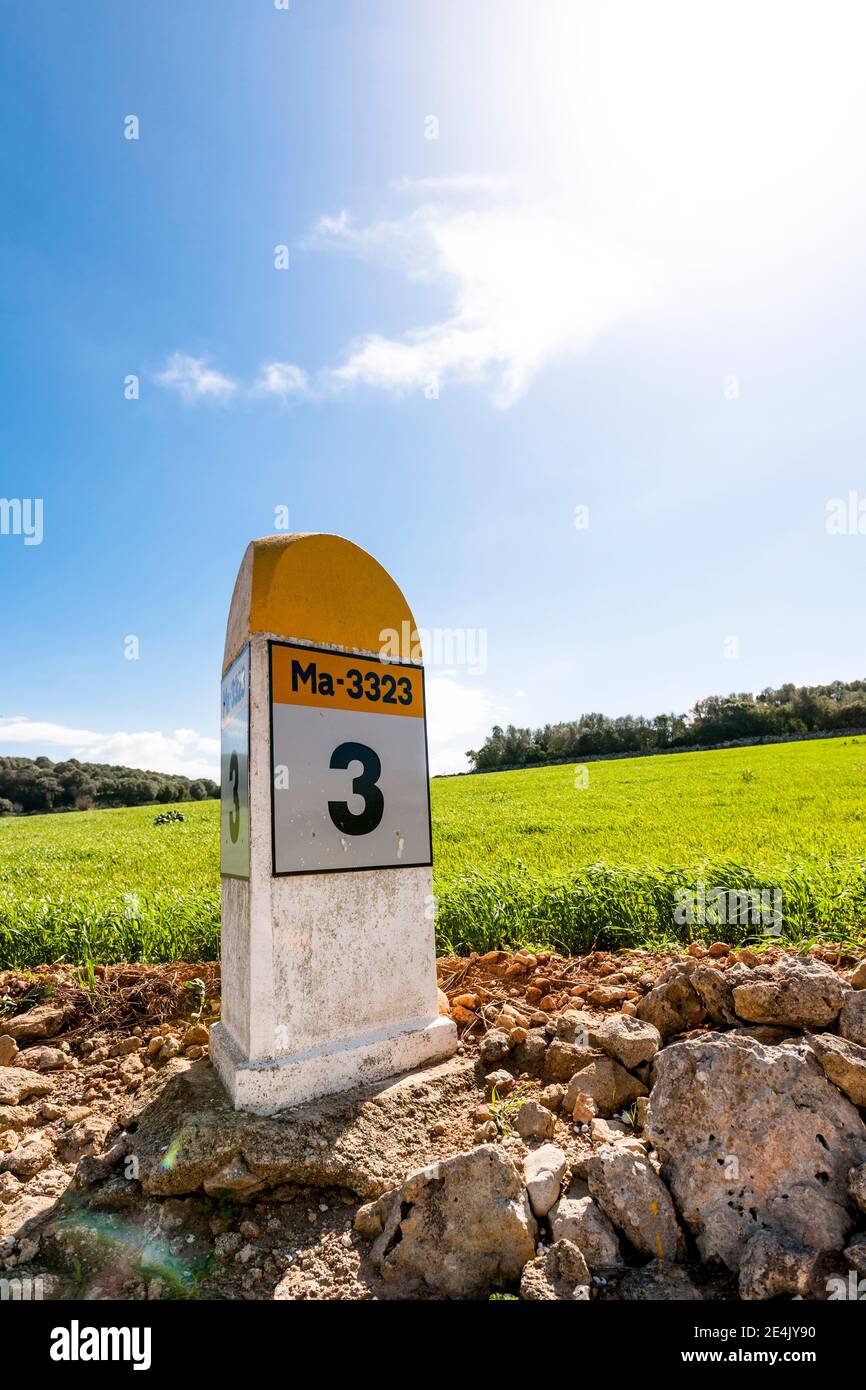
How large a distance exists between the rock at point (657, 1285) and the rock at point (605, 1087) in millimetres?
860

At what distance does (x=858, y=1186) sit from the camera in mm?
2582

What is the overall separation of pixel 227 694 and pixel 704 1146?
10.7 ft

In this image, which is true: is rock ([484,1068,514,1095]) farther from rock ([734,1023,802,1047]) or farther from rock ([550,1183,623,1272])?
rock ([734,1023,802,1047])

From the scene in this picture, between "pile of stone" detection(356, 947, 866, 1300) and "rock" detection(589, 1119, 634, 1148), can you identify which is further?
"rock" detection(589, 1119, 634, 1148)

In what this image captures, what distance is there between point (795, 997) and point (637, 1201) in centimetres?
131

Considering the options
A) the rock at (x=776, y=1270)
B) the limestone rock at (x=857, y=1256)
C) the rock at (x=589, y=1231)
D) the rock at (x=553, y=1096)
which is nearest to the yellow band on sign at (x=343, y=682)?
the rock at (x=553, y=1096)

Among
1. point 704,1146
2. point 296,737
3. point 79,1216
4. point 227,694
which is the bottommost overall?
point 79,1216

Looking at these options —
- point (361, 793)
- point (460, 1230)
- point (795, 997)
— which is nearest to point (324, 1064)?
point (460, 1230)

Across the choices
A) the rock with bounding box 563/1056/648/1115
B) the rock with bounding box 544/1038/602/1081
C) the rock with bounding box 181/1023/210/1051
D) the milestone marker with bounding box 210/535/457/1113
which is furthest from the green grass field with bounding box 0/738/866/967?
the rock with bounding box 563/1056/648/1115

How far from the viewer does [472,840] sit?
14.7 m

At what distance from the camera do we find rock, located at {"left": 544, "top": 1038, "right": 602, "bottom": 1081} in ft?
12.0

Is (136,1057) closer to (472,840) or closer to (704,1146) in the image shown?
(704,1146)

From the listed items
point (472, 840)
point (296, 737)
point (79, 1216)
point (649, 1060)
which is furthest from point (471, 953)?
point (472, 840)

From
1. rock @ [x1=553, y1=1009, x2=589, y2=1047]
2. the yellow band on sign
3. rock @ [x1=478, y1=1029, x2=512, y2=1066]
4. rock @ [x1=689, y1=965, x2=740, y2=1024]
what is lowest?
rock @ [x1=478, y1=1029, x2=512, y2=1066]
